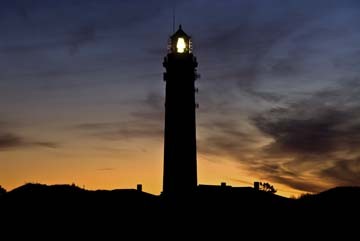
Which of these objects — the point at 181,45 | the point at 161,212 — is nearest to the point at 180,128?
the point at 181,45

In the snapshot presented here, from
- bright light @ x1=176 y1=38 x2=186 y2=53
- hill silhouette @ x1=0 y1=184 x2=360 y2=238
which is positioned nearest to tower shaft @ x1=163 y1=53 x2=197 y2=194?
bright light @ x1=176 y1=38 x2=186 y2=53

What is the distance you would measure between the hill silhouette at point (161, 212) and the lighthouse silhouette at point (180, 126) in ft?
10.9

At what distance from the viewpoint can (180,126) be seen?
167ft

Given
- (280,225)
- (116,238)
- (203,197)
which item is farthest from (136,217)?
(280,225)

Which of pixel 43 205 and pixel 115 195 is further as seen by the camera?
pixel 115 195

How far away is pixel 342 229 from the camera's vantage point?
123ft

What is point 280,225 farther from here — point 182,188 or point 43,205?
point 43,205

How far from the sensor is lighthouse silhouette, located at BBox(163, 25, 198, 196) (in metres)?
50.1

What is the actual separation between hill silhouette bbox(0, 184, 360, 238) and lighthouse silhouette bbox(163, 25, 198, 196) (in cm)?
331

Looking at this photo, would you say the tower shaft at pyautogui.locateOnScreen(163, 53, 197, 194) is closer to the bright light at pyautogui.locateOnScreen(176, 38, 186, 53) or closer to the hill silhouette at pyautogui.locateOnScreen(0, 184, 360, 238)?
the bright light at pyautogui.locateOnScreen(176, 38, 186, 53)

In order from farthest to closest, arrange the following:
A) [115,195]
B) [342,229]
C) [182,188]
Answer: [182,188], [115,195], [342,229]

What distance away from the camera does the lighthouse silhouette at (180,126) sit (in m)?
50.1

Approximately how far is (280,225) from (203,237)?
5090 mm

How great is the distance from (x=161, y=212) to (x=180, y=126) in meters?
8.91
